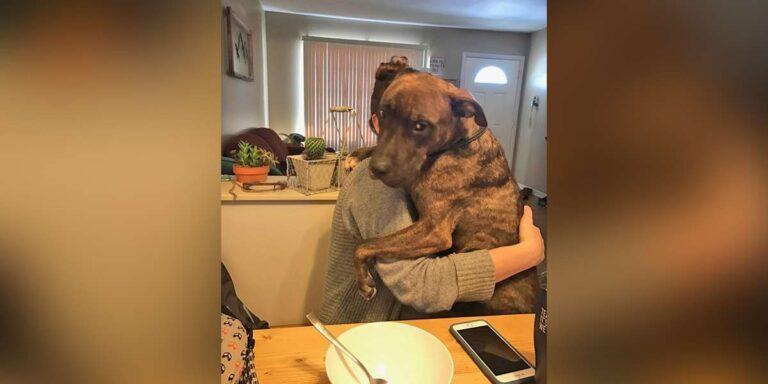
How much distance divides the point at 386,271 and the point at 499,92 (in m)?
0.88

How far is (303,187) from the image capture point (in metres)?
1.29

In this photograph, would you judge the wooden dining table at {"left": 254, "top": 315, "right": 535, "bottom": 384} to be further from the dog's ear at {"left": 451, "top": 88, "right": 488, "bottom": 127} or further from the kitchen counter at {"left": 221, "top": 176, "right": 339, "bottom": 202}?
the kitchen counter at {"left": 221, "top": 176, "right": 339, "bottom": 202}

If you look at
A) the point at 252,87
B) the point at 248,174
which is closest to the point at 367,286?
the point at 248,174

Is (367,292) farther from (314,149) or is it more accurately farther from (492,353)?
(314,149)

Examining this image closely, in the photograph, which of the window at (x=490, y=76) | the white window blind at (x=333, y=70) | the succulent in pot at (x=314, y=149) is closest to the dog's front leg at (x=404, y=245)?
the succulent in pot at (x=314, y=149)

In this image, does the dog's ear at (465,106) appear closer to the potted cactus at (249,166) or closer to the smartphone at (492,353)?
the smartphone at (492,353)

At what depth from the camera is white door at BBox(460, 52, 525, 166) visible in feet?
3.50

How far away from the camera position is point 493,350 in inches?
27.4

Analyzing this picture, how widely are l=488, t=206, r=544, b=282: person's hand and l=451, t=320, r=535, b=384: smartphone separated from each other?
0.17 meters

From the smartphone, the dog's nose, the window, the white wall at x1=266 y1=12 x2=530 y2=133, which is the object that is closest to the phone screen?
the smartphone

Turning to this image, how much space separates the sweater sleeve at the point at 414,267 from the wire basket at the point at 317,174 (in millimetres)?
350
